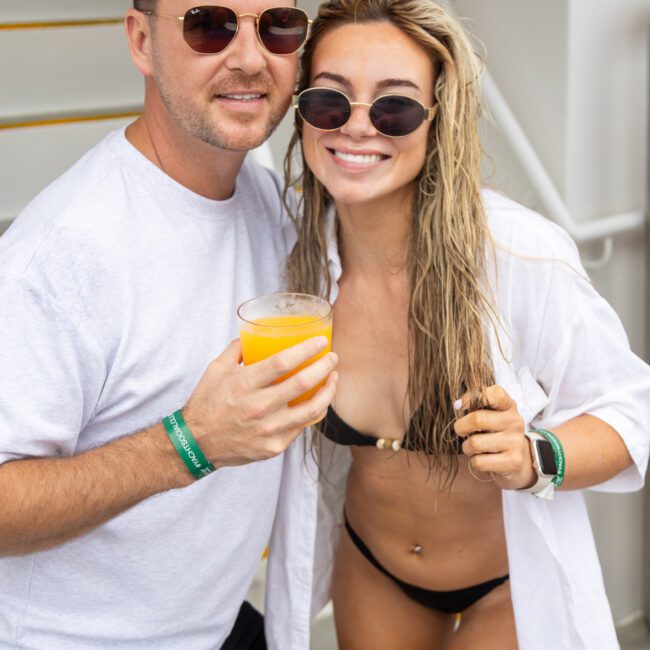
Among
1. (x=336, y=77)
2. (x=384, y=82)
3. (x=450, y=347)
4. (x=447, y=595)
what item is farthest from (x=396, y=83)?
(x=447, y=595)

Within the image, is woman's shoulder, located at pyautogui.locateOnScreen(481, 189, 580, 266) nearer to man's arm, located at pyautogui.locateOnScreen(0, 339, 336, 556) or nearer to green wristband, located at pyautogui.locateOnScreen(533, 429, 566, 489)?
green wristband, located at pyautogui.locateOnScreen(533, 429, 566, 489)

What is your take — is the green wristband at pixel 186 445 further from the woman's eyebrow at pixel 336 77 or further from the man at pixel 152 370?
the woman's eyebrow at pixel 336 77

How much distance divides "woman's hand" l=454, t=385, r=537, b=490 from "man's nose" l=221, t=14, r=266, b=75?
0.84m

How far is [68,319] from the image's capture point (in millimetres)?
1811

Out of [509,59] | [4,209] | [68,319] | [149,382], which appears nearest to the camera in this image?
[68,319]

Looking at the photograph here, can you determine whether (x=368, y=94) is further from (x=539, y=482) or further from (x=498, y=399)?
(x=539, y=482)

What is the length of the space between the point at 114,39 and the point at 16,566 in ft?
5.78

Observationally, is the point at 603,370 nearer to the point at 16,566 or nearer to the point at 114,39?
the point at 16,566

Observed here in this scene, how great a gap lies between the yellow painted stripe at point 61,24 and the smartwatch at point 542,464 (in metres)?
1.94

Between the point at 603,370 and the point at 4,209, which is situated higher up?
the point at 4,209

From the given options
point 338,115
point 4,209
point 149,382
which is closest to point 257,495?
point 149,382

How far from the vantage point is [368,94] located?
2.04 meters

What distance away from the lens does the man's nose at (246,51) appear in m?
1.99

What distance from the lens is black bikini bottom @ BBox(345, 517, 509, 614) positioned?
2.34 m
